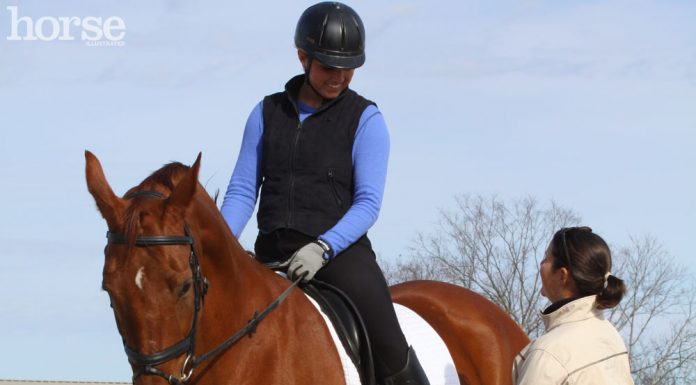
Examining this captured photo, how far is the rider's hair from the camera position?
516cm

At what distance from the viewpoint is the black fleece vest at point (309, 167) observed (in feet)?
20.1

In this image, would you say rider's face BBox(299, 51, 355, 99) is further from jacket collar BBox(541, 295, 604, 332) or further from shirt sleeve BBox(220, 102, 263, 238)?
jacket collar BBox(541, 295, 604, 332)

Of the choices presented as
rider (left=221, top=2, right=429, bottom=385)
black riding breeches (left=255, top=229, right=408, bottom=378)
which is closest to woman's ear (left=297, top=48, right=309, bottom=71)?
rider (left=221, top=2, right=429, bottom=385)

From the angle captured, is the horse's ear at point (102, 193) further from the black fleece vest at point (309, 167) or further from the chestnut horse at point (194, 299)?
the black fleece vest at point (309, 167)

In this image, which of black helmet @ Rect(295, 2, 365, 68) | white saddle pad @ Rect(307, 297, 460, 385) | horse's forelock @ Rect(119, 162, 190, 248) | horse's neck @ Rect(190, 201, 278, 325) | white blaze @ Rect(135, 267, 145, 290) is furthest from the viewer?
white saddle pad @ Rect(307, 297, 460, 385)

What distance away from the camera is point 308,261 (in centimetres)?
584

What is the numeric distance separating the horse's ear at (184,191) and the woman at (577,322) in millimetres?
1684

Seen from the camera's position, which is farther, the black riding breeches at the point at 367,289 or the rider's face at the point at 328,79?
the rider's face at the point at 328,79

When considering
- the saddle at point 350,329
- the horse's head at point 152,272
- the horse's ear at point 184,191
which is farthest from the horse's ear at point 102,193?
the saddle at point 350,329

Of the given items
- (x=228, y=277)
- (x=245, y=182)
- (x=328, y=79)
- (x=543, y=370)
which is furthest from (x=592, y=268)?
(x=245, y=182)

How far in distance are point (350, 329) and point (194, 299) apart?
→ 4.12 ft

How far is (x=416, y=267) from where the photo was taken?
120ft

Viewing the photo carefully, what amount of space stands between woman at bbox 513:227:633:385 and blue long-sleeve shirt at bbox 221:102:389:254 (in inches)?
45.2

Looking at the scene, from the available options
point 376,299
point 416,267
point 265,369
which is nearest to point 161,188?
point 265,369
